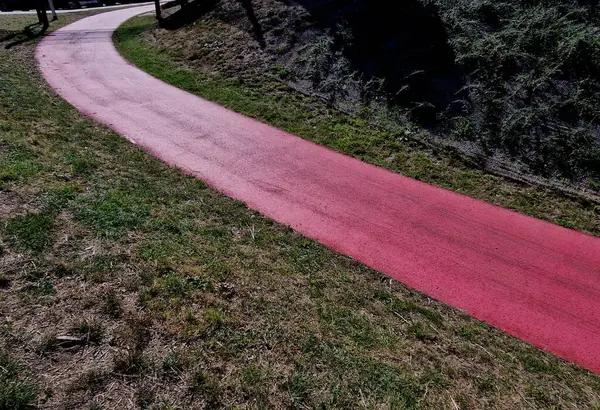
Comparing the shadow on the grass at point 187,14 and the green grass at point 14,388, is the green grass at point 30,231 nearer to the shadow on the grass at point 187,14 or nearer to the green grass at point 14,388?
the green grass at point 14,388

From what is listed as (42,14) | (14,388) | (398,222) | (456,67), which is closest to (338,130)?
(456,67)

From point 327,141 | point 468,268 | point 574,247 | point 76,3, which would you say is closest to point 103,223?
point 468,268

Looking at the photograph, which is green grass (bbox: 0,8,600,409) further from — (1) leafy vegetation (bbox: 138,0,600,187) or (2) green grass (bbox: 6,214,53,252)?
(1) leafy vegetation (bbox: 138,0,600,187)

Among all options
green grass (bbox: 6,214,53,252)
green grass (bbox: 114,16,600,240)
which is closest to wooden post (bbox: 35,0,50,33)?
green grass (bbox: 114,16,600,240)

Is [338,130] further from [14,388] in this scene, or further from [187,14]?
[187,14]

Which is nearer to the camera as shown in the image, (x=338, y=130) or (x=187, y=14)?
(x=338, y=130)

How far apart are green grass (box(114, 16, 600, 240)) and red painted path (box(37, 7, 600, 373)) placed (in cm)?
45

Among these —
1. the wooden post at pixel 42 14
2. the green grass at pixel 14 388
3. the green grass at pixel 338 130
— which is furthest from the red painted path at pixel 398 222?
the wooden post at pixel 42 14

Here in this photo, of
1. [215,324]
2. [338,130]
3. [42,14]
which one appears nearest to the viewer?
[215,324]

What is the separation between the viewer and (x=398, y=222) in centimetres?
740

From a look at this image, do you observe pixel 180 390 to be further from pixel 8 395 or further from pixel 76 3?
pixel 76 3

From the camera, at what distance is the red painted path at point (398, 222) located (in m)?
5.77

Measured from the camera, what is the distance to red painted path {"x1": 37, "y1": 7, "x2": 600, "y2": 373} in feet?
18.9

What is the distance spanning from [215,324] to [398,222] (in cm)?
411
